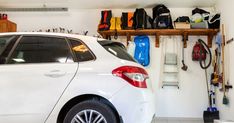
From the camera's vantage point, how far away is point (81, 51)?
3359mm

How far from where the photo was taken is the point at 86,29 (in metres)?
7.23

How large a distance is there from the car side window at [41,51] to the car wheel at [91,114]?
0.51 m

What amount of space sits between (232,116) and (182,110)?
1358 mm

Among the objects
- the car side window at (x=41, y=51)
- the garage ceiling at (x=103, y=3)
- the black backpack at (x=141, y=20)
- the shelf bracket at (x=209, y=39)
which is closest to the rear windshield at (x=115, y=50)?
the car side window at (x=41, y=51)

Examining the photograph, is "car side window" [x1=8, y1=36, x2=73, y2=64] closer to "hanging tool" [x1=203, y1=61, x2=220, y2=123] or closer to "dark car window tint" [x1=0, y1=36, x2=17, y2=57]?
"dark car window tint" [x1=0, y1=36, x2=17, y2=57]

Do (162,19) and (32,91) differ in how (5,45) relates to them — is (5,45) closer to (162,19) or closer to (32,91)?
(32,91)

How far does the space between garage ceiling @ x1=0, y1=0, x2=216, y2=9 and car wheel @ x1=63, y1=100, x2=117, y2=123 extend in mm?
3994

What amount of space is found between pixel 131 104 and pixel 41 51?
3.58 ft

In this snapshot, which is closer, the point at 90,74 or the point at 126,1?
the point at 90,74

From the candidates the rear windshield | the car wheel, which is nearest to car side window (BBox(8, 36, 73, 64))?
the rear windshield

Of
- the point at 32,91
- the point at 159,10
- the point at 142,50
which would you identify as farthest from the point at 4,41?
the point at 159,10

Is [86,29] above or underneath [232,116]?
above

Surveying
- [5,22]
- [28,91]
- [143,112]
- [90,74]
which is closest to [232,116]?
[143,112]

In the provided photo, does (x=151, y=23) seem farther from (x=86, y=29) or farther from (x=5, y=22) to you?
(x=5, y=22)
